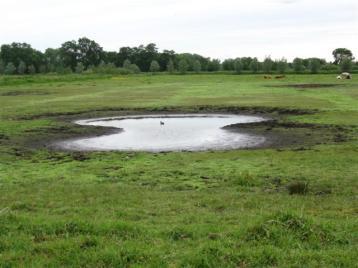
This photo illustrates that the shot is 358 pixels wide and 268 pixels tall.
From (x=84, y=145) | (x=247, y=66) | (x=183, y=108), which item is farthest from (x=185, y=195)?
(x=247, y=66)

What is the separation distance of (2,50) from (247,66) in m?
74.5

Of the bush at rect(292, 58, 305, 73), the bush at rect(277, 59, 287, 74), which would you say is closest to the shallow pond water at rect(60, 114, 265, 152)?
the bush at rect(277, 59, 287, 74)

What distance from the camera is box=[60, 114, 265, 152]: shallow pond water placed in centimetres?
2378

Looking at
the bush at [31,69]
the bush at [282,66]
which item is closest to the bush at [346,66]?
the bush at [282,66]

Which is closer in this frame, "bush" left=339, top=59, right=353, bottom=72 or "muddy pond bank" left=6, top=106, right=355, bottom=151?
"muddy pond bank" left=6, top=106, right=355, bottom=151

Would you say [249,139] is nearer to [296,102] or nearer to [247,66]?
[296,102]

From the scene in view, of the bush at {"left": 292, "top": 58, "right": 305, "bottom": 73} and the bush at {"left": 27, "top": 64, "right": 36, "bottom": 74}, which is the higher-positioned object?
the bush at {"left": 292, "top": 58, "right": 305, "bottom": 73}

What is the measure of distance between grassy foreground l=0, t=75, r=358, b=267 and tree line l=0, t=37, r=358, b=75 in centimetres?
10497

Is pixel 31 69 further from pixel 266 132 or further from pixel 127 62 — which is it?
pixel 266 132

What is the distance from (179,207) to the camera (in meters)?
11.4

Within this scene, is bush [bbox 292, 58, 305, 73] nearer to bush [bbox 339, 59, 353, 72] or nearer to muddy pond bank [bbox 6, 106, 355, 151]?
bush [bbox 339, 59, 353, 72]

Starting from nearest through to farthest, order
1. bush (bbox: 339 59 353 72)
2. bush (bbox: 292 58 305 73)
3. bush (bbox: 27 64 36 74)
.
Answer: bush (bbox: 339 59 353 72)
bush (bbox: 292 58 305 73)
bush (bbox: 27 64 36 74)

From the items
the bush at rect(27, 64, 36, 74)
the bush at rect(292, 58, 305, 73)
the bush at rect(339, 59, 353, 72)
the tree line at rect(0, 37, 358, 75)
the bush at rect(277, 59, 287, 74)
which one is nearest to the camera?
the bush at rect(339, 59, 353, 72)

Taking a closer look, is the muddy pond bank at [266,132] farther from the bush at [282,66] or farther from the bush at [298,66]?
the bush at [298,66]
